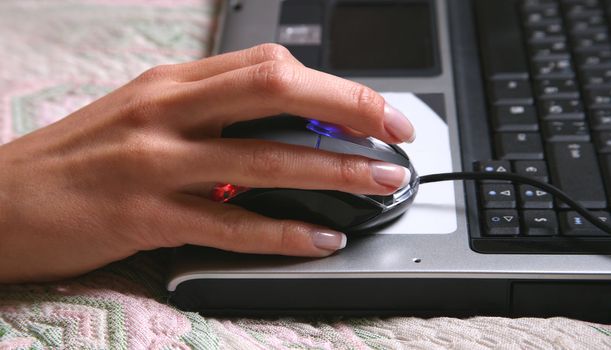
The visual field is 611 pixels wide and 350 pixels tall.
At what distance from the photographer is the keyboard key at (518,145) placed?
614 millimetres

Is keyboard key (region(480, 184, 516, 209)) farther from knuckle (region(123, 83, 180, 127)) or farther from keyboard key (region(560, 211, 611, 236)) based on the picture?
knuckle (region(123, 83, 180, 127))

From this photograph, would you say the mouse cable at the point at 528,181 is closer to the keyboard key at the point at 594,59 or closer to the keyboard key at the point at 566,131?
the keyboard key at the point at 566,131

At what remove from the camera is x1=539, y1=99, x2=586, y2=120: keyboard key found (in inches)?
25.5

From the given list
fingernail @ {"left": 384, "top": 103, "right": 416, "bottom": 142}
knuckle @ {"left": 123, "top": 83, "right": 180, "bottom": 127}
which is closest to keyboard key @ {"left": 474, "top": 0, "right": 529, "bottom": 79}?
fingernail @ {"left": 384, "top": 103, "right": 416, "bottom": 142}

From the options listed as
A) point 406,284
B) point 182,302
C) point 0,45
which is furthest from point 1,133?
point 406,284

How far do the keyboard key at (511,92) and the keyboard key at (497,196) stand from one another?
0.38ft

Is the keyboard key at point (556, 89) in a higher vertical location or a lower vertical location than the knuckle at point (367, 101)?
higher

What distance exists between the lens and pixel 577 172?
0.59 meters

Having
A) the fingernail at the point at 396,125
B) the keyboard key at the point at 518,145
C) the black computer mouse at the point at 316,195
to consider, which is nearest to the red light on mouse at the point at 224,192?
the black computer mouse at the point at 316,195

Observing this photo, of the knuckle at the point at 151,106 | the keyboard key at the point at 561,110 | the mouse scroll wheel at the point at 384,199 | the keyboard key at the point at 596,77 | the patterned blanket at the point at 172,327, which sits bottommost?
the patterned blanket at the point at 172,327

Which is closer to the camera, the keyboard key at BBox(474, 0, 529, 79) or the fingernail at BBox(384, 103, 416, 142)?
the fingernail at BBox(384, 103, 416, 142)

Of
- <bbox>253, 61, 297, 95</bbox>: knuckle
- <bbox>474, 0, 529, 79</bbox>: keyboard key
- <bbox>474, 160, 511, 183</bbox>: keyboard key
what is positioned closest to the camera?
<bbox>253, 61, 297, 95</bbox>: knuckle

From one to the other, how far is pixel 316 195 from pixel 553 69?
0.30m

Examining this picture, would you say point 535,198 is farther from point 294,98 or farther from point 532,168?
point 294,98
